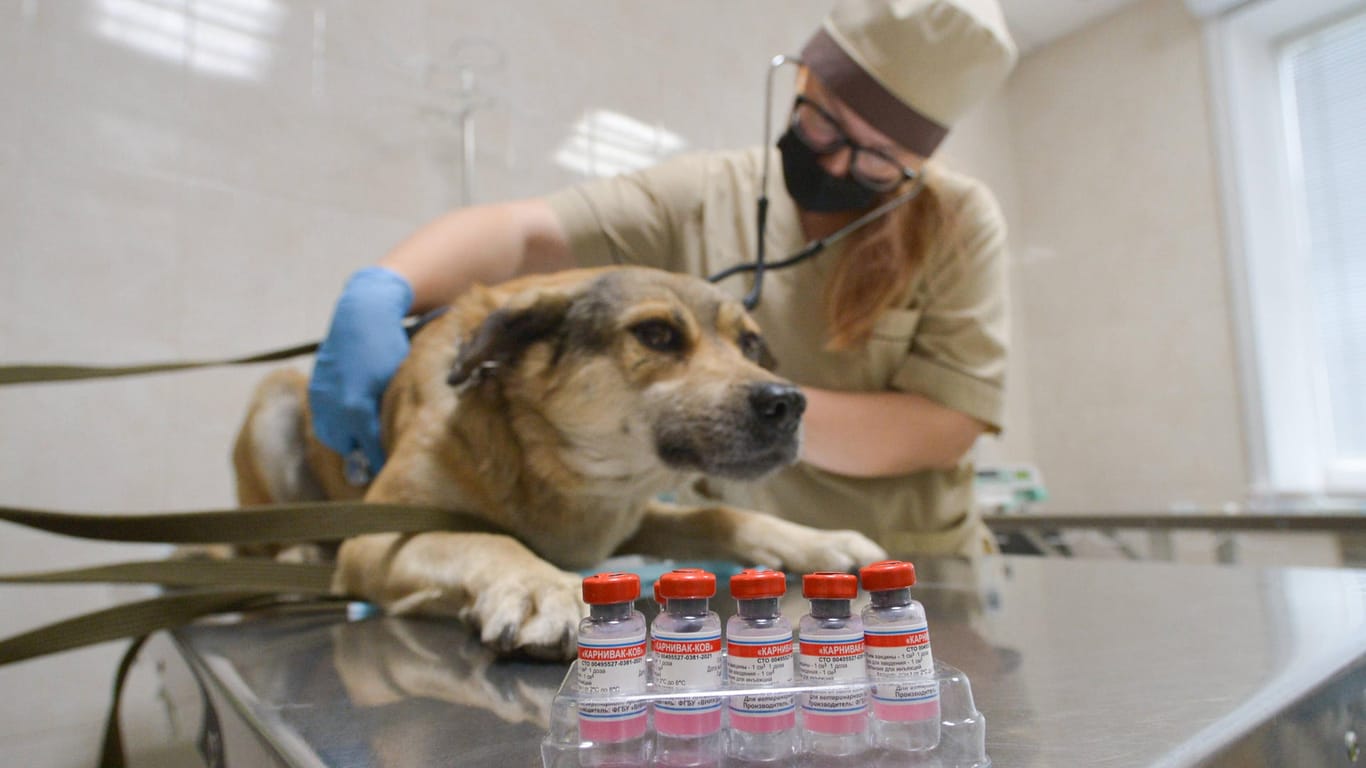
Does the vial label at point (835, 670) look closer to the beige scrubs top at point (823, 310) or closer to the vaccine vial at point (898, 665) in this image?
the vaccine vial at point (898, 665)

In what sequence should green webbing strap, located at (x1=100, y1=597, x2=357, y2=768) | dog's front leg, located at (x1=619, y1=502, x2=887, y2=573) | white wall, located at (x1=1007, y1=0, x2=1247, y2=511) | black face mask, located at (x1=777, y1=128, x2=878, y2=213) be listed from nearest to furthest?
green webbing strap, located at (x1=100, y1=597, x2=357, y2=768) < dog's front leg, located at (x1=619, y1=502, x2=887, y2=573) < black face mask, located at (x1=777, y1=128, x2=878, y2=213) < white wall, located at (x1=1007, y1=0, x2=1247, y2=511)

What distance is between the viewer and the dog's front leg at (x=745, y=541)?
0.80 metres

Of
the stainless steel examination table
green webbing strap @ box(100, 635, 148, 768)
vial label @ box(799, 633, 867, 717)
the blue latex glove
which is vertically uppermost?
the blue latex glove

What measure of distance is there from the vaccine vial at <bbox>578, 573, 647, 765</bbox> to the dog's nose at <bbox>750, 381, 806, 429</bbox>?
419 mm

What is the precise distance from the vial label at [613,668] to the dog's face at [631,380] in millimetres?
444

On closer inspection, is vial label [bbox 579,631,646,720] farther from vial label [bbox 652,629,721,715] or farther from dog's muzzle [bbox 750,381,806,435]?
dog's muzzle [bbox 750,381,806,435]

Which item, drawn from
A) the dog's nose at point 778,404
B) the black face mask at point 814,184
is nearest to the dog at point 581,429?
the dog's nose at point 778,404

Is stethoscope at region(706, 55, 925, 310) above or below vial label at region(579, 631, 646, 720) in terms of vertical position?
above

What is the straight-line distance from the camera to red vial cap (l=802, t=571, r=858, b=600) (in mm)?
298

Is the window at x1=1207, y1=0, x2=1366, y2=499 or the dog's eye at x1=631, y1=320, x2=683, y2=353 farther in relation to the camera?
the window at x1=1207, y1=0, x2=1366, y2=499

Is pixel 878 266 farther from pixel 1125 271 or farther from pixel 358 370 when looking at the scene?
pixel 1125 271

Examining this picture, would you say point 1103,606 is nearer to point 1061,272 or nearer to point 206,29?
point 206,29

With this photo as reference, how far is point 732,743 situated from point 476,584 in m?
0.36

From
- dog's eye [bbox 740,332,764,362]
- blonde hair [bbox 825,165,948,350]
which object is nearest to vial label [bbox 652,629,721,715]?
dog's eye [bbox 740,332,764,362]
